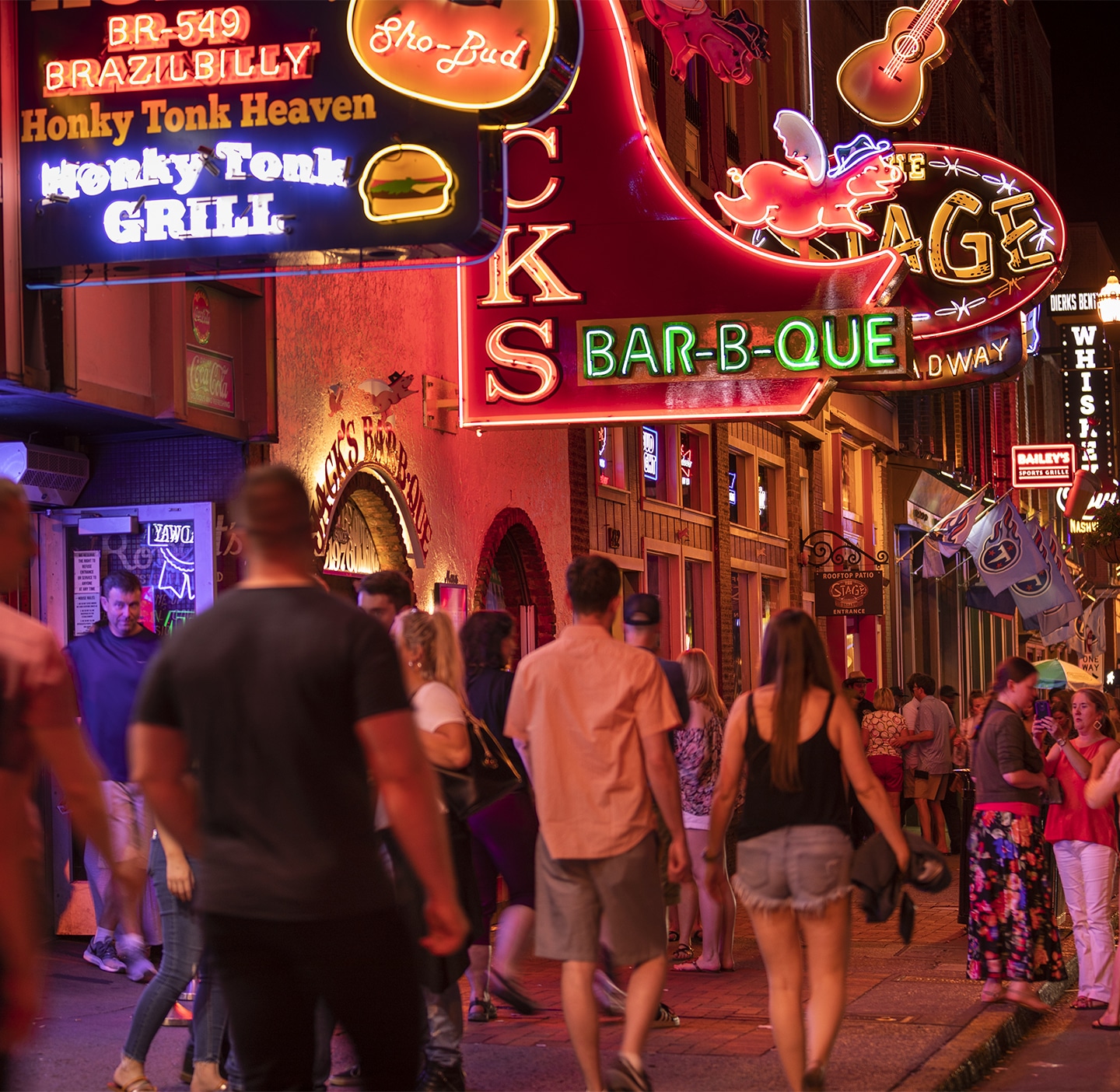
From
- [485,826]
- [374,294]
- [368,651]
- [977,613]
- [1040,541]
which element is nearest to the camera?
[368,651]

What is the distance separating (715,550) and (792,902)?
49.5 feet

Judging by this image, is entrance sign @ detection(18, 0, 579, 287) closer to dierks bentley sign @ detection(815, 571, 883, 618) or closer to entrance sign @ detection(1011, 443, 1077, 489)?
dierks bentley sign @ detection(815, 571, 883, 618)

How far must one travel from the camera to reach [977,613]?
132ft

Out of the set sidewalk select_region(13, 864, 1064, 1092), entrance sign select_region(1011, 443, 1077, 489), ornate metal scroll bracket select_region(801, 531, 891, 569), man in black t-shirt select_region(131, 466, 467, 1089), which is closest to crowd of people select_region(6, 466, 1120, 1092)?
man in black t-shirt select_region(131, 466, 467, 1089)

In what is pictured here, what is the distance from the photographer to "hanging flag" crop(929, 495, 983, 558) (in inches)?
1147

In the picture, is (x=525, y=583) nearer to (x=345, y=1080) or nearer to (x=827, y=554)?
(x=345, y=1080)

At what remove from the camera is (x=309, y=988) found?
376cm

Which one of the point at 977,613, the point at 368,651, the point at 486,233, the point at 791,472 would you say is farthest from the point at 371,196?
the point at 977,613

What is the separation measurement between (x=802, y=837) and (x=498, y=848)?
212 centimetres

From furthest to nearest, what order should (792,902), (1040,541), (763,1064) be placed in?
(1040,541) < (763,1064) < (792,902)

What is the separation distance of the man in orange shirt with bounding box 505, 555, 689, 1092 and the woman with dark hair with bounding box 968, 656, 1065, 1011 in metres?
3.45

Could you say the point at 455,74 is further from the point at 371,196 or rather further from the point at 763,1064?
the point at 763,1064

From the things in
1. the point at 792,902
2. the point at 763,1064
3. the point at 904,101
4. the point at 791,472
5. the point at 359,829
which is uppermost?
the point at 904,101

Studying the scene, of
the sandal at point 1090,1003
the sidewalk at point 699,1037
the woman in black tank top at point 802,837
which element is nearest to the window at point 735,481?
the sidewalk at point 699,1037
